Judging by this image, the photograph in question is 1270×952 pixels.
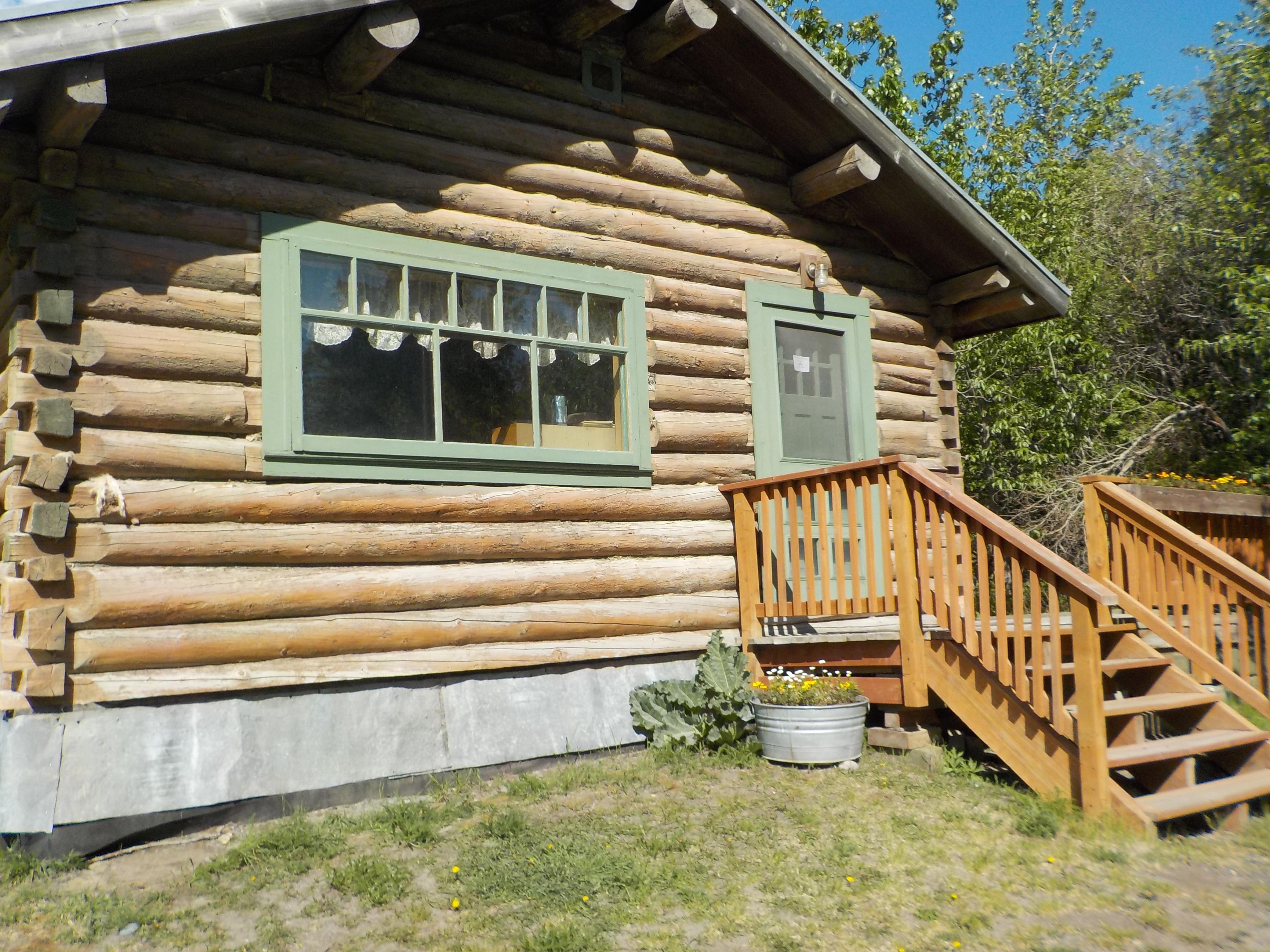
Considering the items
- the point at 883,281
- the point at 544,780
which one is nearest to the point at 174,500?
the point at 544,780

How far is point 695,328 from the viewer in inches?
297

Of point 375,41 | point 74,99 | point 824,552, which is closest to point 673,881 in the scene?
point 824,552

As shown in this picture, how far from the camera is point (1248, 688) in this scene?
6.36 m

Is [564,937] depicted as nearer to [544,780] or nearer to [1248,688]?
[544,780]

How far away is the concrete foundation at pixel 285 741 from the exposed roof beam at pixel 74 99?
2.73 metres

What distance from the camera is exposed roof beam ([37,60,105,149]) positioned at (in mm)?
4672

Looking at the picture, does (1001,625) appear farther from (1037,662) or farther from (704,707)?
(704,707)

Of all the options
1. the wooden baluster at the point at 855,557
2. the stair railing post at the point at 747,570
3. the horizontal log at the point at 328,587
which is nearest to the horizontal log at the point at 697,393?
the stair railing post at the point at 747,570

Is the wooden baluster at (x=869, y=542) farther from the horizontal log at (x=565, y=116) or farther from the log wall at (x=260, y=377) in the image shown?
the horizontal log at (x=565, y=116)

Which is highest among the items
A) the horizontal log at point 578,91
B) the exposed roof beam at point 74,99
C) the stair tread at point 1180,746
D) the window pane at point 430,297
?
the horizontal log at point 578,91

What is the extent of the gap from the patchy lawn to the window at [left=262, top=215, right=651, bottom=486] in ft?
6.44

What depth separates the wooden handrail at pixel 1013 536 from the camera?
17.3 ft

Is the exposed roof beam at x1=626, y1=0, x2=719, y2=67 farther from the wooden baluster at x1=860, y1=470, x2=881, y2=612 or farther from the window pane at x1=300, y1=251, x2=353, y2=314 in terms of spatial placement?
the wooden baluster at x1=860, y1=470, x2=881, y2=612

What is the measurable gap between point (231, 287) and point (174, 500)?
1.21 metres
